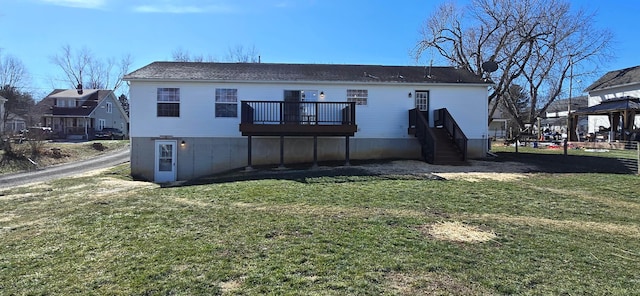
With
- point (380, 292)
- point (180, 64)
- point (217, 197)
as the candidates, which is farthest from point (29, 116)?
point (380, 292)

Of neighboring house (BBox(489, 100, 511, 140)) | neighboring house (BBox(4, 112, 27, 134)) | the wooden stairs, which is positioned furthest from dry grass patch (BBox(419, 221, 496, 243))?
neighboring house (BBox(4, 112, 27, 134))

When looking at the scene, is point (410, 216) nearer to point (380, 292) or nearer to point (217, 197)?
point (380, 292)

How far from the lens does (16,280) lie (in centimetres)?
408

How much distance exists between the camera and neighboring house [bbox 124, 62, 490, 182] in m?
15.5

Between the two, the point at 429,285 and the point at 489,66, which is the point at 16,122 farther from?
the point at 429,285

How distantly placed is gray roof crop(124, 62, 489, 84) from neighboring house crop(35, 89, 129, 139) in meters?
27.9

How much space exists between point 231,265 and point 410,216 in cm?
349

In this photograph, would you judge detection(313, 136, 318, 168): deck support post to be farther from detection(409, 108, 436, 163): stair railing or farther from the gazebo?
the gazebo

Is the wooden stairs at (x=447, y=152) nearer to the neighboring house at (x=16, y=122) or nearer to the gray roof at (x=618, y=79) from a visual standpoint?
the gray roof at (x=618, y=79)

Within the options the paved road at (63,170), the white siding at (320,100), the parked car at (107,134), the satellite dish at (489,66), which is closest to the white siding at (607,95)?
the satellite dish at (489,66)

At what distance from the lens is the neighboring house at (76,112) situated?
39.8 meters

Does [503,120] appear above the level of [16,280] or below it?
above

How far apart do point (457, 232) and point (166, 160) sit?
44.2 ft

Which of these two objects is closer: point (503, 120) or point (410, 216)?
point (410, 216)
